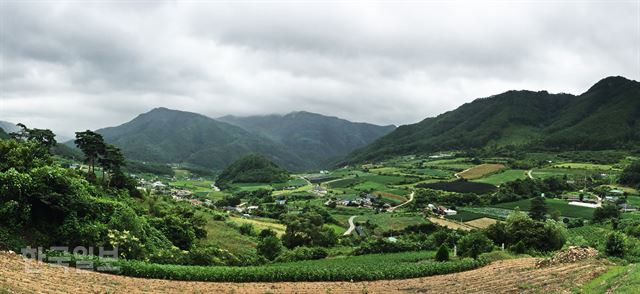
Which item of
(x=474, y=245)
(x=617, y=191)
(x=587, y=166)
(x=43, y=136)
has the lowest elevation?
(x=617, y=191)

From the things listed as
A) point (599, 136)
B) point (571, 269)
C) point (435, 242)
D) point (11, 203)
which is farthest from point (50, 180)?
point (599, 136)

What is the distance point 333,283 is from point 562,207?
245 feet

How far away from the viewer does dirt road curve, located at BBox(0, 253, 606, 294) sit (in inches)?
655

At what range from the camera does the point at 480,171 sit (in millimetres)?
135000

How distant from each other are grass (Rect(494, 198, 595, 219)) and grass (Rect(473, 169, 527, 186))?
22.8 meters

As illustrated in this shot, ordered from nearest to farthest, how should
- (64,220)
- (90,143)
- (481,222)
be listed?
(64,220), (90,143), (481,222)

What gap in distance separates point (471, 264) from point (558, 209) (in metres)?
62.1

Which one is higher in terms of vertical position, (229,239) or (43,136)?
(43,136)

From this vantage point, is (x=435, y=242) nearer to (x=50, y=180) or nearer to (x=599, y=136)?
(x=50, y=180)

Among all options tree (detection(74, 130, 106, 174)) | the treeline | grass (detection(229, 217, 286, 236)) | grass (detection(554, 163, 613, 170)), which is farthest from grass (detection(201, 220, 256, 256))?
grass (detection(554, 163, 613, 170))

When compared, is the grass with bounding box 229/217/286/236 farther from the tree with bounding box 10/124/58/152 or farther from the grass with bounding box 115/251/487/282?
the grass with bounding box 115/251/487/282

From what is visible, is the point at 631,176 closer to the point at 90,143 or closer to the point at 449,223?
the point at 449,223

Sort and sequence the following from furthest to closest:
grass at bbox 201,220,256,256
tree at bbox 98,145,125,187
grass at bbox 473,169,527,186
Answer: grass at bbox 473,169,527,186, tree at bbox 98,145,125,187, grass at bbox 201,220,256,256

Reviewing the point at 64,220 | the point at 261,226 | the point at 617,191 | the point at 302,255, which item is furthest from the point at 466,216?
the point at 64,220
